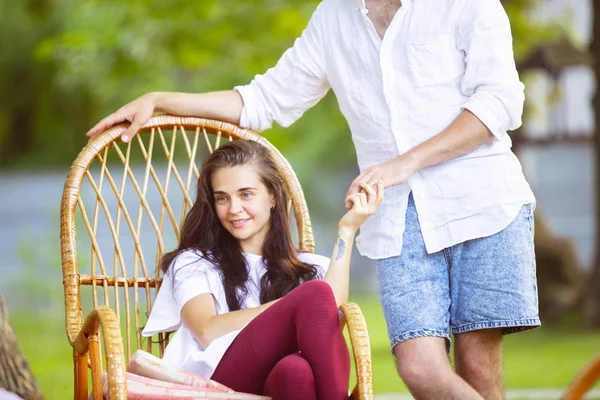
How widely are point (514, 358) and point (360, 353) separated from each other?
14.6 ft

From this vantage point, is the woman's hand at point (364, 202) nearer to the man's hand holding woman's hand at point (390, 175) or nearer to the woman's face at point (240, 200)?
the man's hand holding woman's hand at point (390, 175)

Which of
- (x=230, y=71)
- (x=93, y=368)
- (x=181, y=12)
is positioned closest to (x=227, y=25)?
(x=181, y=12)

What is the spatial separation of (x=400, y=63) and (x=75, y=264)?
0.98 m

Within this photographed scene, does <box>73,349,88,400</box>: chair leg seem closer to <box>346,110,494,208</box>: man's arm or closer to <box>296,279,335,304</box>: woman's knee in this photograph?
<box>296,279,335,304</box>: woman's knee

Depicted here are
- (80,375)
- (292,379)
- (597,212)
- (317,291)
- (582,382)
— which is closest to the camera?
(292,379)

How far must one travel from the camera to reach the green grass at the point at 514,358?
215 inches

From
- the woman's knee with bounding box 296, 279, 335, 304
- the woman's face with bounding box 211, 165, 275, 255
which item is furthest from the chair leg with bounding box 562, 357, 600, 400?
the woman's face with bounding box 211, 165, 275, 255

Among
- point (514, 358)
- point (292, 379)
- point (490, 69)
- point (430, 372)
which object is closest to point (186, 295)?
point (292, 379)

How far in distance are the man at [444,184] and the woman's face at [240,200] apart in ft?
1.05

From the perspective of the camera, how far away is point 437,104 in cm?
220

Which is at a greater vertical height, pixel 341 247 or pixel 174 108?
pixel 174 108

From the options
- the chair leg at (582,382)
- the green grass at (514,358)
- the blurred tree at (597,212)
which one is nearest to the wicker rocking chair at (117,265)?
the chair leg at (582,382)

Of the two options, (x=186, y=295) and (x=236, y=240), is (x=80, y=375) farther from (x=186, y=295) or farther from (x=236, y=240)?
(x=236, y=240)

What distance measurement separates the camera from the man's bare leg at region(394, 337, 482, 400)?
205cm
